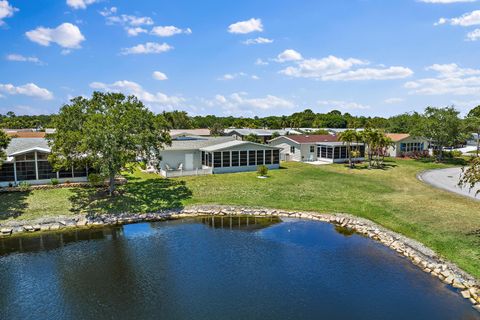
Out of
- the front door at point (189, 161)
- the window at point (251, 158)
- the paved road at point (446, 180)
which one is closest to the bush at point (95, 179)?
the front door at point (189, 161)

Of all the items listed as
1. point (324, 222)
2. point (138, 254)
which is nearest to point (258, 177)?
point (324, 222)

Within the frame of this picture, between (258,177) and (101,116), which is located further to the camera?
(258,177)

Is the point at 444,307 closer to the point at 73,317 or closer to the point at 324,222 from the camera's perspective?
the point at 324,222

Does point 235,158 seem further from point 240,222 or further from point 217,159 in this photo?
point 240,222

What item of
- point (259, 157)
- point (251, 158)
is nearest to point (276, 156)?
point (259, 157)

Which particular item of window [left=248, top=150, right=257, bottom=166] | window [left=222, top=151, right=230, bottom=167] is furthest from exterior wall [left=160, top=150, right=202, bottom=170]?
window [left=248, top=150, right=257, bottom=166]

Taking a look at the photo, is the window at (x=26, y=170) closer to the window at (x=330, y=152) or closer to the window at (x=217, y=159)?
the window at (x=217, y=159)
